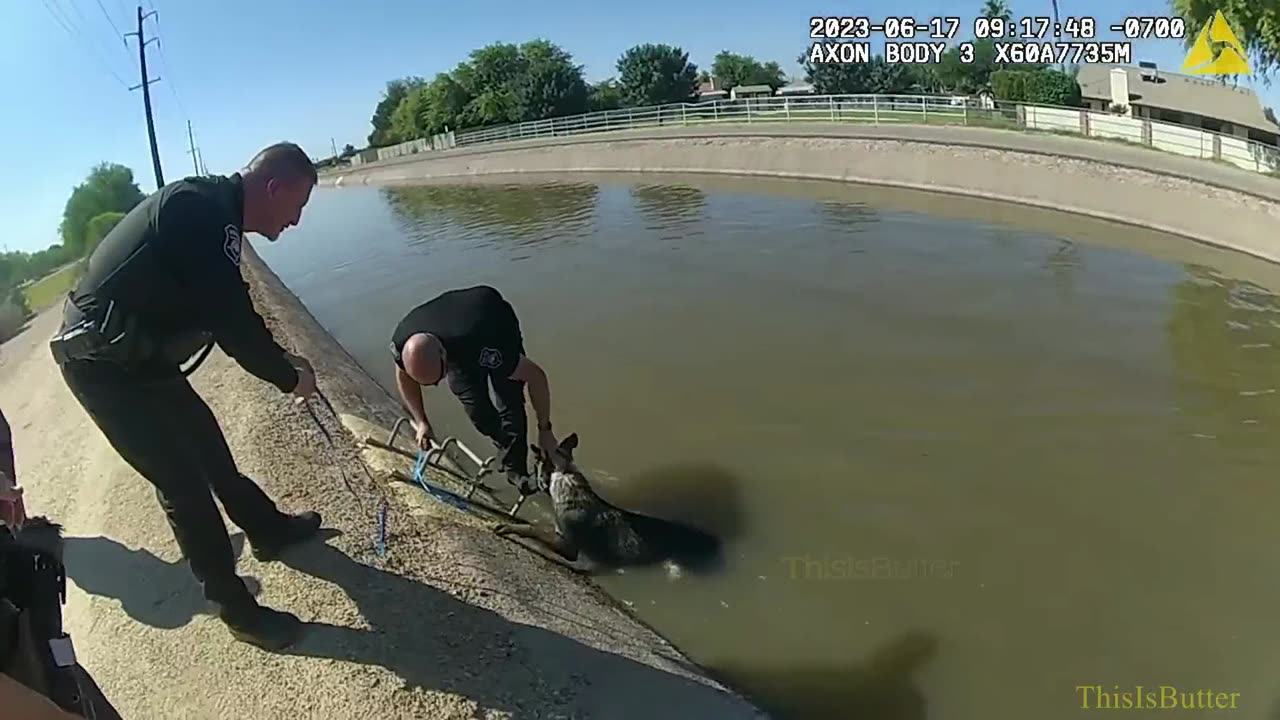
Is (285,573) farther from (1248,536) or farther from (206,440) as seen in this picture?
(1248,536)

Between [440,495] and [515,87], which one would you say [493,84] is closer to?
[515,87]

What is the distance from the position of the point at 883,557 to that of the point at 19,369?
41.8 feet

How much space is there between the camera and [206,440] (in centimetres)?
384

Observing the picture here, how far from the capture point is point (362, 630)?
4.03 m

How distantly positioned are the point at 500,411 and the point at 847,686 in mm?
2744

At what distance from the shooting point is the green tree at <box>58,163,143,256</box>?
22.8 meters

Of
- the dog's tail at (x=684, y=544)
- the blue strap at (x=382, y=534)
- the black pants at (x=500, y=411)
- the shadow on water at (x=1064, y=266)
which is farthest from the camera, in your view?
the shadow on water at (x=1064, y=266)

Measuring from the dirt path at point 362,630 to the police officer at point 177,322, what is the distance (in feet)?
1.95

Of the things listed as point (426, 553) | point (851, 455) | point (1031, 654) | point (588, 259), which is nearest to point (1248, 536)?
point (1031, 654)

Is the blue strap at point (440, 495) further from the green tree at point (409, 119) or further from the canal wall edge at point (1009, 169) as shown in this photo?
Result: the green tree at point (409, 119)

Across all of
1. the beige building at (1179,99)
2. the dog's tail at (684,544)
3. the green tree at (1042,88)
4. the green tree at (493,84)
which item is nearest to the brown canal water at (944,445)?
the dog's tail at (684,544)

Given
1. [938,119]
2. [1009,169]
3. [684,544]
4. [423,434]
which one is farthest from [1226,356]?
[938,119]

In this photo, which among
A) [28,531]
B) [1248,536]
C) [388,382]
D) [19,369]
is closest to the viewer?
[28,531]

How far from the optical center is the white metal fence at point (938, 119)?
16641 millimetres
